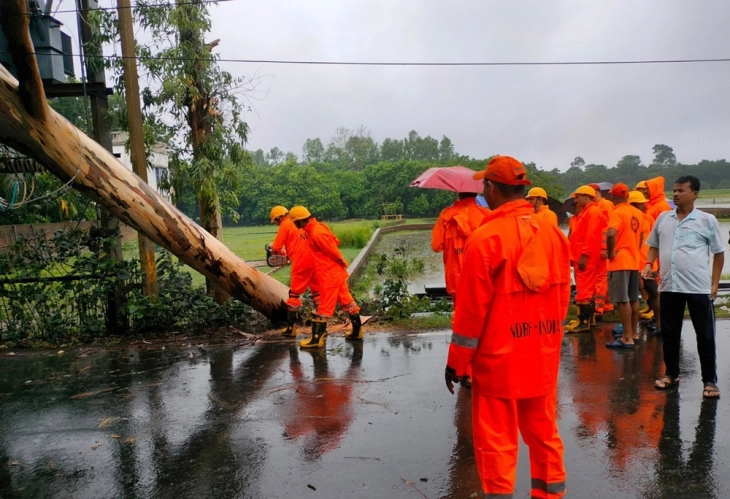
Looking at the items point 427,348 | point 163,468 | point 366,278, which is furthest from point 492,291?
point 366,278

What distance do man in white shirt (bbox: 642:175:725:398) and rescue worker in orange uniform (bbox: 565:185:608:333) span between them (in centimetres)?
204

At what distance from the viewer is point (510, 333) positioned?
272cm

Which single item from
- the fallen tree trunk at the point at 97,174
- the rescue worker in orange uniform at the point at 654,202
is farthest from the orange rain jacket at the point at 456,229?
the rescue worker in orange uniform at the point at 654,202

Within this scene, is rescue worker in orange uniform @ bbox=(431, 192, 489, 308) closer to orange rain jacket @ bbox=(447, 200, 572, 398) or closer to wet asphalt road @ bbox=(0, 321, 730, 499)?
wet asphalt road @ bbox=(0, 321, 730, 499)

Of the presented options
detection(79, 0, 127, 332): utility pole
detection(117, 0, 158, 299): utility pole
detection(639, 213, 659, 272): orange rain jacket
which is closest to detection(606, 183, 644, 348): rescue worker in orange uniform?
detection(639, 213, 659, 272): orange rain jacket

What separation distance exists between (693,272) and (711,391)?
98 centimetres

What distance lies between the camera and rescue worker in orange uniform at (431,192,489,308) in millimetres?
5188

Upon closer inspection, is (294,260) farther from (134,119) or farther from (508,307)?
(508,307)

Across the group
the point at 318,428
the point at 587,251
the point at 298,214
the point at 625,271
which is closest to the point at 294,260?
the point at 298,214

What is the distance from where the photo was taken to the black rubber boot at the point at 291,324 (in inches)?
283

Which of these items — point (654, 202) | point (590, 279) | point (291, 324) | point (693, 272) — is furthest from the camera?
point (654, 202)

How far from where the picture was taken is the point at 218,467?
3693mm

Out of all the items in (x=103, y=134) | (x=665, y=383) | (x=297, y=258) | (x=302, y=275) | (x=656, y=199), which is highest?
(x=103, y=134)

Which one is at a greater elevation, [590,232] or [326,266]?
[590,232]
